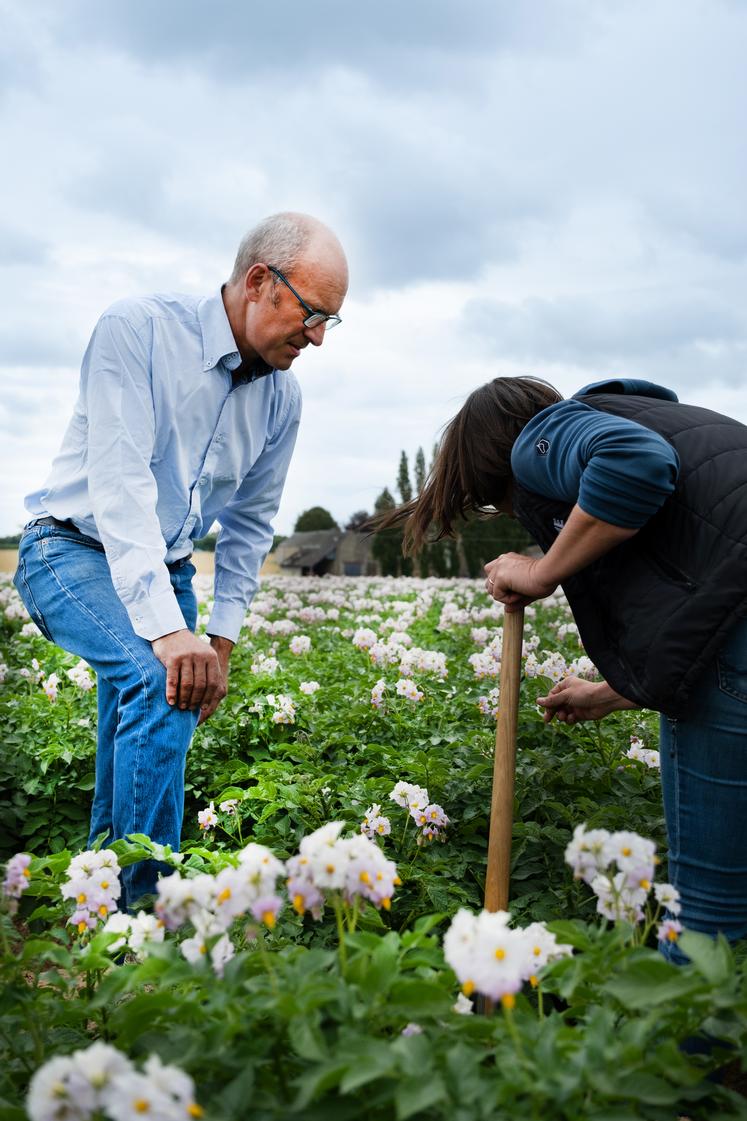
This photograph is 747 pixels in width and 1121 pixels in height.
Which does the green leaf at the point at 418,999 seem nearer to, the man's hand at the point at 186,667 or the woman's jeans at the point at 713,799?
the woman's jeans at the point at 713,799

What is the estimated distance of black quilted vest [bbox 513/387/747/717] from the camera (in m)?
2.24

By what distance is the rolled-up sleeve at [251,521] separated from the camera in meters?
3.94

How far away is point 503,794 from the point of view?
9.28ft

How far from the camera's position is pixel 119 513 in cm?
306

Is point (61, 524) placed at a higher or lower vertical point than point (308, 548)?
higher

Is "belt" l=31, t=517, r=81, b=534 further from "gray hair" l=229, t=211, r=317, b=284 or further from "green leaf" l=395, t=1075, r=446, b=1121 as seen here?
"green leaf" l=395, t=1075, r=446, b=1121

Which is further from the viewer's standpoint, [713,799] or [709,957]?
[713,799]

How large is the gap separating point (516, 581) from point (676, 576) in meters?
0.47

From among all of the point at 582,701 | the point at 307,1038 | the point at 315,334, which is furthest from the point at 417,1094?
the point at 315,334

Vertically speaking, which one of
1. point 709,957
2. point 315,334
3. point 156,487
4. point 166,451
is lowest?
point 709,957

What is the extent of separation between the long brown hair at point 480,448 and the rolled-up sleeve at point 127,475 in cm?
85

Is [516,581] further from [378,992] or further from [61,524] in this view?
[61,524]

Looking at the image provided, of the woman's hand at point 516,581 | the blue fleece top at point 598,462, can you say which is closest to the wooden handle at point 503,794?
the woman's hand at point 516,581

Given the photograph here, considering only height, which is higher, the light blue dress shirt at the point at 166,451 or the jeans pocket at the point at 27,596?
the light blue dress shirt at the point at 166,451
